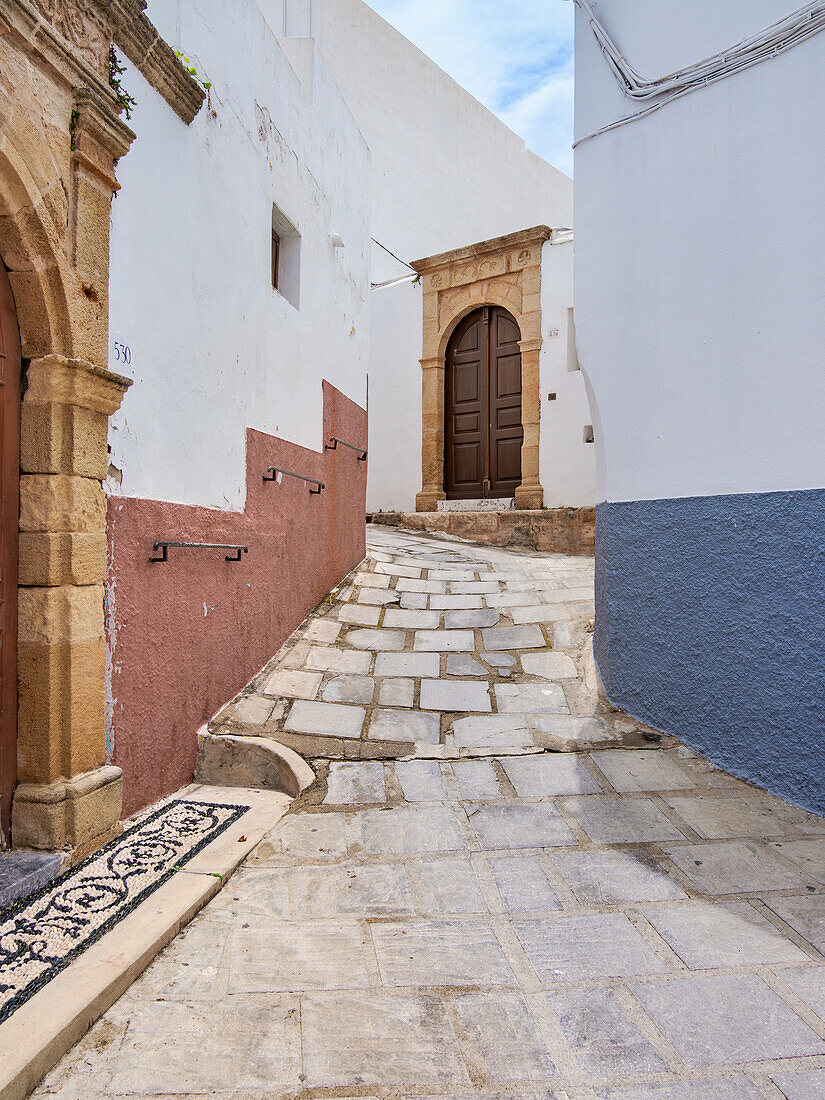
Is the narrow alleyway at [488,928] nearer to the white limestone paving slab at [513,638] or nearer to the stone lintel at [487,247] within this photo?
the white limestone paving slab at [513,638]

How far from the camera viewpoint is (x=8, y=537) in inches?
94.3

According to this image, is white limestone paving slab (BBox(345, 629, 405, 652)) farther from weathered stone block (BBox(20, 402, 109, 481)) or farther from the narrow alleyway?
weathered stone block (BBox(20, 402, 109, 481))

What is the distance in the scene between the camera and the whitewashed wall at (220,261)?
293 cm

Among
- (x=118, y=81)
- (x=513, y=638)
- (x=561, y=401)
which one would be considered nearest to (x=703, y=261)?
(x=513, y=638)

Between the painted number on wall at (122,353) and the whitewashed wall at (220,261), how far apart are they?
23 mm

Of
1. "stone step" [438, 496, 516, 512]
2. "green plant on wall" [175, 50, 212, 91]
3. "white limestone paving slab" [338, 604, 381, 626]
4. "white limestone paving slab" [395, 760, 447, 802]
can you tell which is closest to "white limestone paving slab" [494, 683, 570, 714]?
"white limestone paving slab" [395, 760, 447, 802]

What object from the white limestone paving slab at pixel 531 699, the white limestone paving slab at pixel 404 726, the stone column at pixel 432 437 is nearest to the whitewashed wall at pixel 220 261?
the white limestone paving slab at pixel 404 726

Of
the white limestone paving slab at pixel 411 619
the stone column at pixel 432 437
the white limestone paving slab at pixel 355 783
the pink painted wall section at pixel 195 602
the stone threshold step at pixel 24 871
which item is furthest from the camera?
the stone column at pixel 432 437

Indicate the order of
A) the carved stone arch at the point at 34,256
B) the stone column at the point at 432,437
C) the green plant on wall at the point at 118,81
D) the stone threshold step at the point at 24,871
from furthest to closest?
the stone column at the point at 432,437, the green plant on wall at the point at 118,81, the carved stone arch at the point at 34,256, the stone threshold step at the point at 24,871

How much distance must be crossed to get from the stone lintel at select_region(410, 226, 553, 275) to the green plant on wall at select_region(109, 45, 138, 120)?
22.5ft

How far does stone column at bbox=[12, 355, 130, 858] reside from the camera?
7.93ft

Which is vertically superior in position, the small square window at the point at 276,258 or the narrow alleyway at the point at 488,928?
the small square window at the point at 276,258

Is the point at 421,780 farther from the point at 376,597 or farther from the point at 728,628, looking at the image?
the point at 376,597

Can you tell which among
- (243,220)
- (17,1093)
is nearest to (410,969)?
(17,1093)
